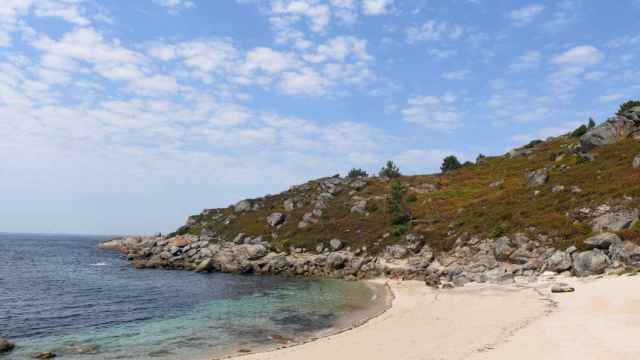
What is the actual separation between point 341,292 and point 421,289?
9.37 m

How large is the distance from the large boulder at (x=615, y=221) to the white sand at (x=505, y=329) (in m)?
16.8

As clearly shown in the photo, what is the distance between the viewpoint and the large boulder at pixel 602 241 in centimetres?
4978

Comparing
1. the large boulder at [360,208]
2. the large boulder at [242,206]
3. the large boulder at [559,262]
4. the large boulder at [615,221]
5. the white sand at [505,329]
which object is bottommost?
the white sand at [505,329]

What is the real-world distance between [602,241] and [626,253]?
4814mm

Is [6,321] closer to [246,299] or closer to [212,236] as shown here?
[246,299]

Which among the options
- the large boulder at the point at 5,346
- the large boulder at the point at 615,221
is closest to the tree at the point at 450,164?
the large boulder at the point at 615,221

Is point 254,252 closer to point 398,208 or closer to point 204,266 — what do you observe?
point 204,266

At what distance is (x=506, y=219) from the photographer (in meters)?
69.8

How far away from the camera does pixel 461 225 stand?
75.2 m

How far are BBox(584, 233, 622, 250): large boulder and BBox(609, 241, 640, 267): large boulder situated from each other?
4.22ft

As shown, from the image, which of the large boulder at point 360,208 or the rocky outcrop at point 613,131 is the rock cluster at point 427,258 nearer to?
the large boulder at point 360,208

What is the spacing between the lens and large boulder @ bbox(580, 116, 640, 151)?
3381 inches

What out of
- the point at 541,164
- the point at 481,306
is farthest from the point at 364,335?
the point at 541,164

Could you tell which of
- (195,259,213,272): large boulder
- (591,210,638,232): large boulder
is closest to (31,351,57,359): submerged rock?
(195,259,213,272): large boulder
